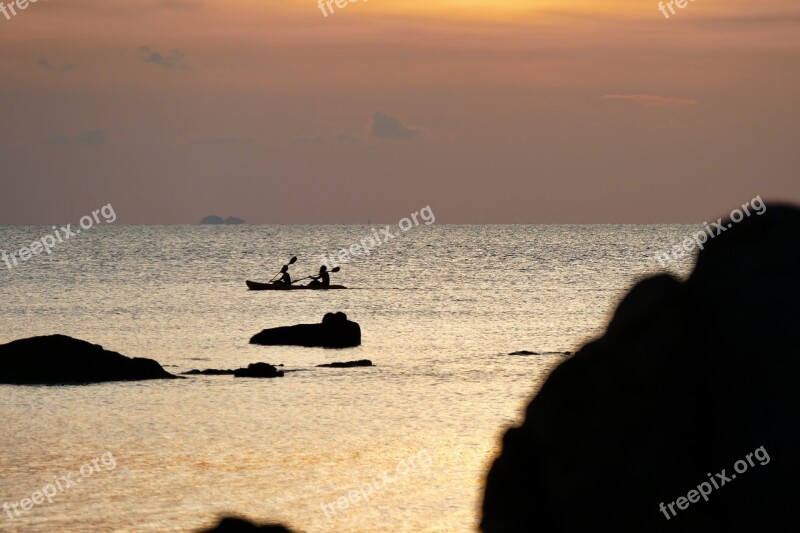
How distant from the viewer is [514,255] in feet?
618

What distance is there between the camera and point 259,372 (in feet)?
139

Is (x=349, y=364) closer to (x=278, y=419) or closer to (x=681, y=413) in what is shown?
(x=278, y=419)

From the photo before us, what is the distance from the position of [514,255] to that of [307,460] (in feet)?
532

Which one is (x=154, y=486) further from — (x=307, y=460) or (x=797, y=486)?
(x=797, y=486)

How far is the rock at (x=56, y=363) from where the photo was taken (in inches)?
1528

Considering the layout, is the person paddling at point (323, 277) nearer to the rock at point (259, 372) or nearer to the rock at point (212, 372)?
the rock at point (212, 372)

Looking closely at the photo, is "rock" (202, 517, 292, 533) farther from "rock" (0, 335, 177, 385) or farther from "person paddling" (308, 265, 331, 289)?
"person paddling" (308, 265, 331, 289)

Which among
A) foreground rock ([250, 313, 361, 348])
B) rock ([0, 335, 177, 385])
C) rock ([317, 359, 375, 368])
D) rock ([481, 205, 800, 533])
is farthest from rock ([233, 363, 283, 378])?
rock ([481, 205, 800, 533])

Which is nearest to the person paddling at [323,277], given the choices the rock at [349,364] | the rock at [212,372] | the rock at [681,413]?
the rock at [349,364]

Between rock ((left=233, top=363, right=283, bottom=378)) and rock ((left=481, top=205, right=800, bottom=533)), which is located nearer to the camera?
rock ((left=481, top=205, right=800, bottom=533))

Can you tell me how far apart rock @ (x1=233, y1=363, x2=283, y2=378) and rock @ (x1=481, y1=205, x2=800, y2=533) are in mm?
33768

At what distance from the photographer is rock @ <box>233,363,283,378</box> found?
4228cm

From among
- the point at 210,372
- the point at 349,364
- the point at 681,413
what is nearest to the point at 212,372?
the point at 210,372

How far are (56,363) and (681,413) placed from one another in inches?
1321
